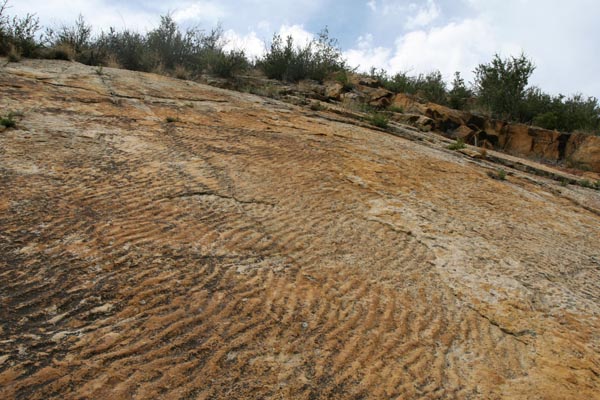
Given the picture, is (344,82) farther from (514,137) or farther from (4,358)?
(4,358)

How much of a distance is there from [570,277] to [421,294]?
1503 mm

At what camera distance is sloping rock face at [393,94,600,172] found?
10750 mm

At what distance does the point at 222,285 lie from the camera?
252 cm

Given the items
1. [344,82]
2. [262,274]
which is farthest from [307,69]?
[262,274]

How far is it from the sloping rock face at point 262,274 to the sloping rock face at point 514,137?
20.0 feet

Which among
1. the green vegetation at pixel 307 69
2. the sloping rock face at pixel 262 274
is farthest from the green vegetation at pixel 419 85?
the sloping rock face at pixel 262 274

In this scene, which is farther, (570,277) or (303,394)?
(570,277)

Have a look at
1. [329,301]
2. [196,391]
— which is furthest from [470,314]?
[196,391]

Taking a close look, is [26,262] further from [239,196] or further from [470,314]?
[470,314]

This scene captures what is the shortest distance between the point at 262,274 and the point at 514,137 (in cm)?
1128

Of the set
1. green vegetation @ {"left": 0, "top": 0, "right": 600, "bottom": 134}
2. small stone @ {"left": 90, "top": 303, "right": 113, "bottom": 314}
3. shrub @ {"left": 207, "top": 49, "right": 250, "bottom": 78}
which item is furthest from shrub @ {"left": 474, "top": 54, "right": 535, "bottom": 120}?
small stone @ {"left": 90, "top": 303, "right": 113, "bottom": 314}

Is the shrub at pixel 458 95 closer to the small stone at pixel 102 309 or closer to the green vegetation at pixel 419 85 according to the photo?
the green vegetation at pixel 419 85

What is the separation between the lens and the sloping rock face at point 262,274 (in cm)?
199

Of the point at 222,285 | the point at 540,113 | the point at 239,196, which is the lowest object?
the point at 222,285
